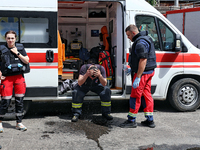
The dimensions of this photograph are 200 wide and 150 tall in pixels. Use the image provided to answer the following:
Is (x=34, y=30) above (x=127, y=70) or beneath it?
above

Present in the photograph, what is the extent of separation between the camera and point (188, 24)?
27.6 feet

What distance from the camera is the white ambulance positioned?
5250mm

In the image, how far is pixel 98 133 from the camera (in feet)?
15.3

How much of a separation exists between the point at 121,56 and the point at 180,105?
165cm

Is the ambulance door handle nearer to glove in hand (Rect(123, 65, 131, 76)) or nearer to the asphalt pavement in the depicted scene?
the asphalt pavement

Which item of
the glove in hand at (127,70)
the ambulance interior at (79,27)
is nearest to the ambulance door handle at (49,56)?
the glove in hand at (127,70)

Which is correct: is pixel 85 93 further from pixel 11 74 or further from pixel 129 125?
pixel 11 74

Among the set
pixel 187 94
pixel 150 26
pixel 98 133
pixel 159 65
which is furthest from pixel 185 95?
pixel 98 133

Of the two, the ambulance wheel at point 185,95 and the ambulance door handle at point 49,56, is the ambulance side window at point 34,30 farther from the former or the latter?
the ambulance wheel at point 185,95

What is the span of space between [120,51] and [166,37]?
1.02m

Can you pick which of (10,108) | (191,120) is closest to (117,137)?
(191,120)

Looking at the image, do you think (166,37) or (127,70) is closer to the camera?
(127,70)

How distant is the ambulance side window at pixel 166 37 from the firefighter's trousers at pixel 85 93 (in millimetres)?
1562

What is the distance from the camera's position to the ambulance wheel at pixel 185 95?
5.89 metres
